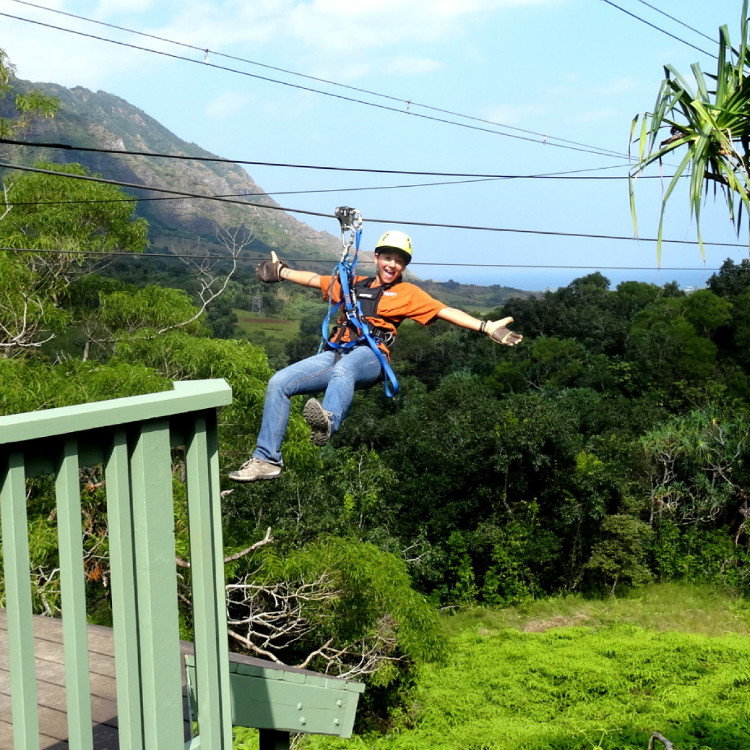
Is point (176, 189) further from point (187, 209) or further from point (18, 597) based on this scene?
point (18, 597)

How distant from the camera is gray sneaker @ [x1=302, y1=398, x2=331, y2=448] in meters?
4.42

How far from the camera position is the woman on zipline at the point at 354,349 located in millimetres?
4535

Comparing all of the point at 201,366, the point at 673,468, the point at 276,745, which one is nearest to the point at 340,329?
the point at 276,745

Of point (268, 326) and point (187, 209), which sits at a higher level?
point (187, 209)

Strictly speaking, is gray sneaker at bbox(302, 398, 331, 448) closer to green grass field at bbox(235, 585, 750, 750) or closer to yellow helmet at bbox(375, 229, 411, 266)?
yellow helmet at bbox(375, 229, 411, 266)

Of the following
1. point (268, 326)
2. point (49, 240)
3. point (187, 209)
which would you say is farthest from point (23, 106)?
point (187, 209)

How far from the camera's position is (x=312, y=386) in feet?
15.4

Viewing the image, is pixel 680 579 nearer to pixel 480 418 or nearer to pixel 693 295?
pixel 480 418

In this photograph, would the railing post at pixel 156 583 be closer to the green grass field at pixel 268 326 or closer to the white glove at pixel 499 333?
the white glove at pixel 499 333

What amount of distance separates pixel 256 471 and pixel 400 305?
118cm

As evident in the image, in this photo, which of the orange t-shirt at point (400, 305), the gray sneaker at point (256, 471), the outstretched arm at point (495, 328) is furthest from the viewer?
the orange t-shirt at point (400, 305)

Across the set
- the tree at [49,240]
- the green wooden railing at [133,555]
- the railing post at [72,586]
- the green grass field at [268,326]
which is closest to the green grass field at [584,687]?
the tree at [49,240]

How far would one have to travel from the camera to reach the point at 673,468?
22391 millimetres

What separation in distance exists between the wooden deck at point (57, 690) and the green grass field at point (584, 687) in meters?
9.13
